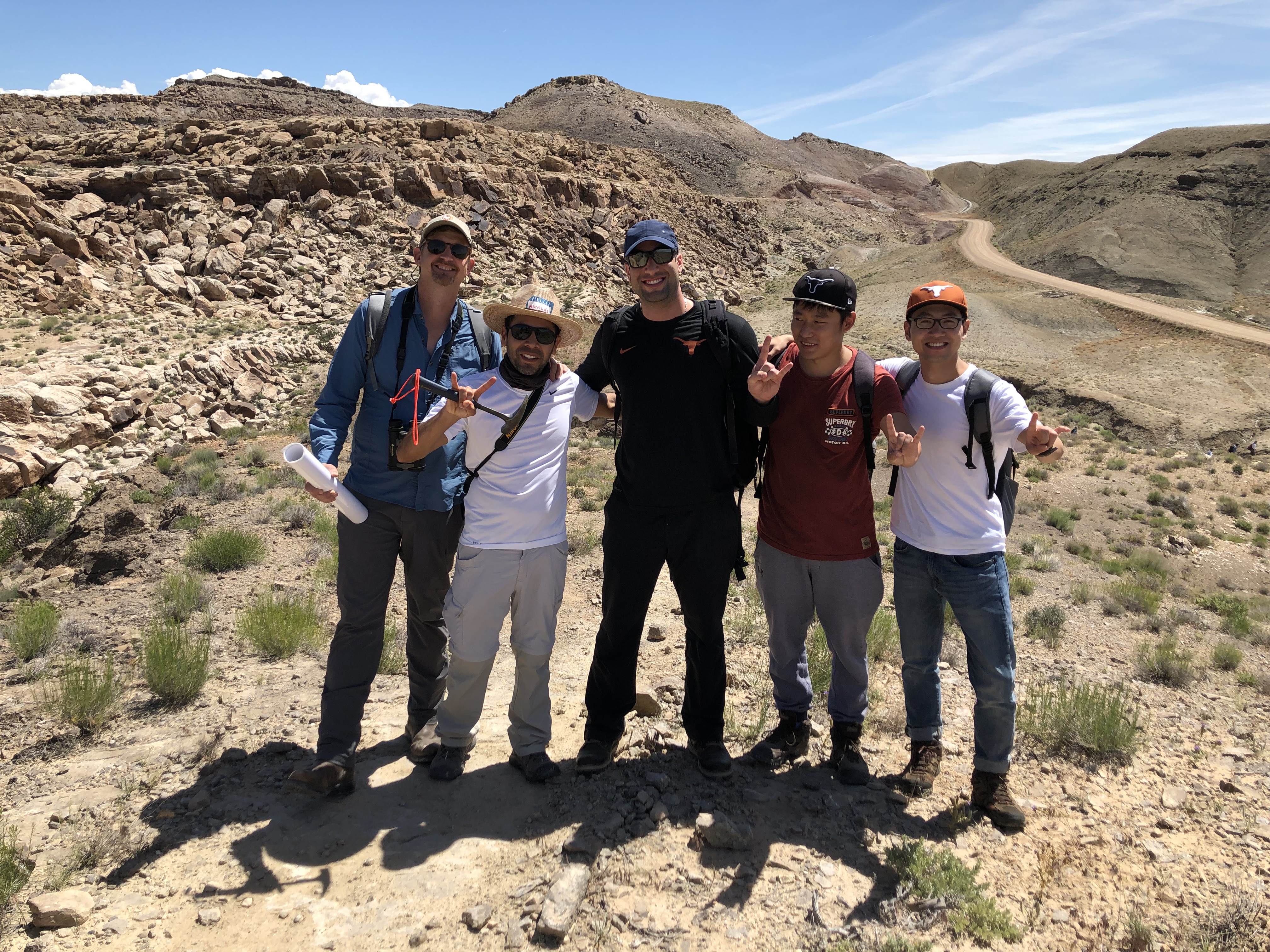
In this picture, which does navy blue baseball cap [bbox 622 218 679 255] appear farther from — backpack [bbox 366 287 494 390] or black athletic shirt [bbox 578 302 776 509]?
backpack [bbox 366 287 494 390]

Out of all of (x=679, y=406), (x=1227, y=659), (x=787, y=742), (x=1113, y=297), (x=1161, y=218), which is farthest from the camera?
(x=1161, y=218)

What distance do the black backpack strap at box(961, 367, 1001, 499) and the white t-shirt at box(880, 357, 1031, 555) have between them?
0.01 metres

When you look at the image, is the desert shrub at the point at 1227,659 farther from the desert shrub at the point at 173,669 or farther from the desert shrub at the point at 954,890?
the desert shrub at the point at 173,669

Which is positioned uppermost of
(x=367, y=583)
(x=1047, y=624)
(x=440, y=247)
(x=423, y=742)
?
(x=440, y=247)

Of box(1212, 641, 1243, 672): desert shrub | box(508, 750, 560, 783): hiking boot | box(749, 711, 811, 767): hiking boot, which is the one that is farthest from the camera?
box(1212, 641, 1243, 672): desert shrub

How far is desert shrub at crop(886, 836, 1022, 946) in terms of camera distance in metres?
2.67

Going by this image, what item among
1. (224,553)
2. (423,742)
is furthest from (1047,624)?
(224,553)

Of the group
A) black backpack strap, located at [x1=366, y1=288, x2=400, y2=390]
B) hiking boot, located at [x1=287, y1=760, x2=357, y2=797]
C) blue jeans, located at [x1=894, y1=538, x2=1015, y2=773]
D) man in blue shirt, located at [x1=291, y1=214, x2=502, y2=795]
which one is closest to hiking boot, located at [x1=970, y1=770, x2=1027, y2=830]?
blue jeans, located at [x1=894, y1=538, x2=1015, y2=773]

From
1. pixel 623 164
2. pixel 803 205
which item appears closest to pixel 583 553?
pixel 623 164

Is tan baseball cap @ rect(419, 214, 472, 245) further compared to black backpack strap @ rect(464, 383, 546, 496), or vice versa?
tan baseball cap @ rect(419, 214, 472, 245)

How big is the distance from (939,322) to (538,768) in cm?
265

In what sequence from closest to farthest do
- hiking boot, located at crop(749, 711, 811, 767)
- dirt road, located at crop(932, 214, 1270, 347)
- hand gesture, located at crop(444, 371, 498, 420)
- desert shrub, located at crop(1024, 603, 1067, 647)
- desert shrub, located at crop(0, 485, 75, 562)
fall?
hand gesture, located at crop(444, 371, 498, 420)
hiking boot, located at crop(749, 711, 811, 767)
desert shrub, located at crop(1024, 603, 1067, 647)
desert shrub, located at crop(0, 485, 75, 562)
dirt road, located at crop(932, 214, 1270, 347)

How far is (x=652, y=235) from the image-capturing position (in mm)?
3084

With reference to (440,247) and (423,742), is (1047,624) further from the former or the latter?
(440,247)
